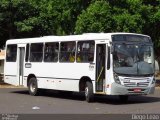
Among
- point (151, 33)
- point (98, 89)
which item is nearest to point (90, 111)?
point (98, 89)

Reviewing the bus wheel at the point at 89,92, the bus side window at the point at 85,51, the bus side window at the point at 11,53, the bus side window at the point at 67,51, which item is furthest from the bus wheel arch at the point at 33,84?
the bus wheel at the point at 89,92

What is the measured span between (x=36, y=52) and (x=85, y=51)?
14.8 ft

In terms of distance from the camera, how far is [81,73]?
2284cm

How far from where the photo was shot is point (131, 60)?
21.5 meters

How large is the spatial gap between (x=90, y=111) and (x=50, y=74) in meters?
7.40

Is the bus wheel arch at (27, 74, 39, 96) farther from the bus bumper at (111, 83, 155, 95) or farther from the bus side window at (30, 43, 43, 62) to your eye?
the bus bumper at (111, 83, 155, 95)

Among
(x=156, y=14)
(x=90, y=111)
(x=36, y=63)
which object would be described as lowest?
(x=90, y=111)

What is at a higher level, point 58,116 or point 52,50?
point 52,50

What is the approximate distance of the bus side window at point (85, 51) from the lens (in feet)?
73.6

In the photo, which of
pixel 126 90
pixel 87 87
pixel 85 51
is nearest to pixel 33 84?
pixel 85 51

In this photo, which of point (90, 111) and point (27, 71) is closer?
point (90, 111)

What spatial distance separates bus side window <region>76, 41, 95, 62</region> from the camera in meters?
22.4

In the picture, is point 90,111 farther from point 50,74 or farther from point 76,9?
point 76,9

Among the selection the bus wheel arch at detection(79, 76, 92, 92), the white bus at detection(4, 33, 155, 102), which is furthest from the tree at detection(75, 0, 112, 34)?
the bus wheel arch at detection(79, 76, 92, 92)
